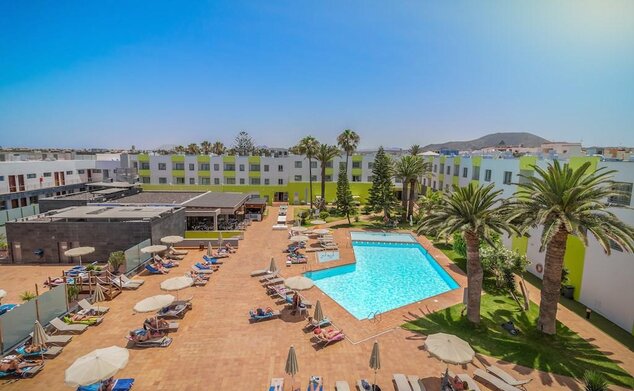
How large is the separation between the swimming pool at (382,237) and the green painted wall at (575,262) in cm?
1497

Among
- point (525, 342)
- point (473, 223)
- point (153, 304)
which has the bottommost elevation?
point (525, 342)

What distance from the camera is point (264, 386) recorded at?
12211 mm

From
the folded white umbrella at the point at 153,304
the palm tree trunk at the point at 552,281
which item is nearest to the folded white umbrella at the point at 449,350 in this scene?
the palm tree trunk at the point at 552,281

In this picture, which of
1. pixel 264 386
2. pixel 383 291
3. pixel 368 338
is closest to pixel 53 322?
pixel 264 386

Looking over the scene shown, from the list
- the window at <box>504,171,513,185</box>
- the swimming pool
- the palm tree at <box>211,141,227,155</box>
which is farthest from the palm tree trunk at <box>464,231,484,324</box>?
the palm tree at <box>211,141,227,155</box>

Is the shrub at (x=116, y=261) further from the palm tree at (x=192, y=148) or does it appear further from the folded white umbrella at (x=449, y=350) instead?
the palm tree at (x=192, y=148)

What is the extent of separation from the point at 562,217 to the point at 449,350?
830cm

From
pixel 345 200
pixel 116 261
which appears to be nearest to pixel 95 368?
pixel 116 261

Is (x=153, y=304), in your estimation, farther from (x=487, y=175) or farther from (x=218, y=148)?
(x=218, y=148)

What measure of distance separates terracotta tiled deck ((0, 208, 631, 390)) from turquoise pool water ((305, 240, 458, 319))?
81.0 inches

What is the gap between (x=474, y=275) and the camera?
55.6 feet

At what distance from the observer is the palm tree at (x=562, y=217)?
47.1 ft

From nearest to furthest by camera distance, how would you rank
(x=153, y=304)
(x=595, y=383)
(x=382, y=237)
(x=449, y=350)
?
(x=595, y=383) → (x=449, y=350) → (x=153, y=304) → (x=382, y=237)

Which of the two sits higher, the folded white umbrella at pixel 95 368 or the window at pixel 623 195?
the window at pixel 623 195
